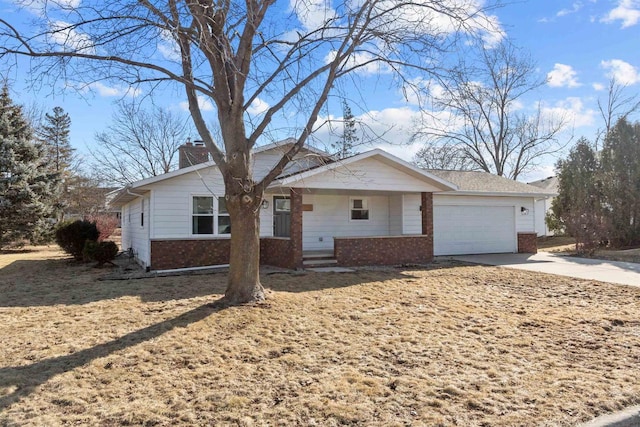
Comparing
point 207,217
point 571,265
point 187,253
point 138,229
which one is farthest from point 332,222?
point 571,265

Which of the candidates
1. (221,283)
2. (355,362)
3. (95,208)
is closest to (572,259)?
(221,283)

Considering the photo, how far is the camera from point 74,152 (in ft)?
119

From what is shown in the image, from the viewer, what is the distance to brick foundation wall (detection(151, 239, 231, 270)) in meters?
12.1

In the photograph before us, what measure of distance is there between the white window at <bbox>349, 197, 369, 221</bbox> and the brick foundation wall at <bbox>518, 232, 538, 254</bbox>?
22.2ft

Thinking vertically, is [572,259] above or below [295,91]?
below

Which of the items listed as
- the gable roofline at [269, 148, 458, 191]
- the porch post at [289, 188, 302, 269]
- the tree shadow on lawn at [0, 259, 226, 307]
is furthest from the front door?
the tree shadow on lawn at [0, 259, 226, 307]

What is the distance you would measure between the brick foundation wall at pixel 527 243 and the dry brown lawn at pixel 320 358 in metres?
8.84

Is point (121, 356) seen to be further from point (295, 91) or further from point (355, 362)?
point (295, 91)

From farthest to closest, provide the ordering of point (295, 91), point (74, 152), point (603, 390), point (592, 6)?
point (74, 152) → point (592, 6) → point (295, 91) → point (603, 390)

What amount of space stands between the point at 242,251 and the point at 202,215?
6.28m

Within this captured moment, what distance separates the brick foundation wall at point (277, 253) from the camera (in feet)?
40.3

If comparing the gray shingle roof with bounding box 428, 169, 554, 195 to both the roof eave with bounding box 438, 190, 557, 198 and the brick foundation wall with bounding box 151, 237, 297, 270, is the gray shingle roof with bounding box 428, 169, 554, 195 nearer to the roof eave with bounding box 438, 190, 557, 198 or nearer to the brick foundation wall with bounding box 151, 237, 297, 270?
the roof eave with bounding box 438, 190, 557, 198

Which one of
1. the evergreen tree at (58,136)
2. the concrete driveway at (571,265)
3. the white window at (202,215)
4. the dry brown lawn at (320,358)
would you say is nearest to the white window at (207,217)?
the white window at (202,215)

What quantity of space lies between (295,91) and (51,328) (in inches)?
209
